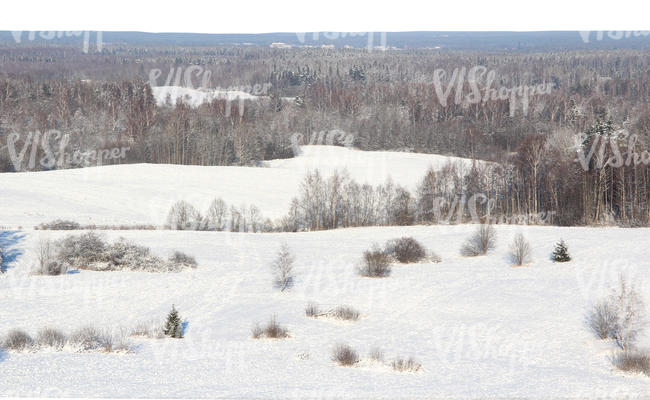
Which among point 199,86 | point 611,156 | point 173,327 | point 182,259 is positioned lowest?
point 173,327

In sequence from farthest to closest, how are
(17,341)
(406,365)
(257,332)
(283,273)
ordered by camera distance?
1. (283,273)
2. (257,332)
3. (17,341)
4. (406,365)

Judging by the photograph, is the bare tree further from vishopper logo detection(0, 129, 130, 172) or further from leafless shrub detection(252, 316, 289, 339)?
vishopper logo detection(0, 129, 130, 172)

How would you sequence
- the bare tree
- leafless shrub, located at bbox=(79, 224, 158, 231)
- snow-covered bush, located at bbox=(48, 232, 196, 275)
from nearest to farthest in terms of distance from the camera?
snow-covered bush, located at bbox=(48, 232, 196, 275) < leafless shrub, located at bbox=(79, 224, 158, 231) < the bare tree

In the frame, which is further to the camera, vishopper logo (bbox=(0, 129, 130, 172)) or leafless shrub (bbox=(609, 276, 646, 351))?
vishopper logo (bbox=(0, 129, 130, 172))

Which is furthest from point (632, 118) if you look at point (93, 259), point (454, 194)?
point (93, 259)

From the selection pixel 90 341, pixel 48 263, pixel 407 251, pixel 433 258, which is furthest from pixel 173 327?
pixel 433 258

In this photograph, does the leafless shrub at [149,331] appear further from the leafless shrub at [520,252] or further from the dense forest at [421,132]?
the dense forest at [421,132]

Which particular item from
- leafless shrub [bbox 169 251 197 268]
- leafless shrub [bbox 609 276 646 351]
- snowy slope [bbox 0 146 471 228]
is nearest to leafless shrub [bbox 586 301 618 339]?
leafless shrub [bbox 609 276 646 351]

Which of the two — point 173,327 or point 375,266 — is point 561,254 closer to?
point 375,266
